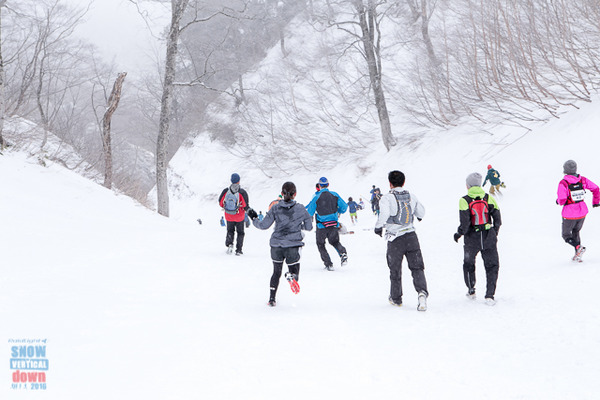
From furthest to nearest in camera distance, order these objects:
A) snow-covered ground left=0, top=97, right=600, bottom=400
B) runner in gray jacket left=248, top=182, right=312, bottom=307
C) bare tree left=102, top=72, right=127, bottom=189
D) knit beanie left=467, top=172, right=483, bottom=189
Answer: bare tree left=102, top=72, right=127, bottom=189 → runner in gray jacket left=248, top=182, right=312, bottom=307 → knit beanie left=467, top=172, right=483, bottom=189 → snow-covered ground left=0, top=97, right=600, bottom=400

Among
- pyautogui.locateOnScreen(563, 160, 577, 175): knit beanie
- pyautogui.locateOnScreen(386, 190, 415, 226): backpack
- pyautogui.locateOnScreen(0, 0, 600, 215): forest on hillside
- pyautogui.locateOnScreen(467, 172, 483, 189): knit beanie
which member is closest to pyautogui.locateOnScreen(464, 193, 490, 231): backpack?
pyautogui.locateOnScreen(467, 172, 483, 189): knit beanie

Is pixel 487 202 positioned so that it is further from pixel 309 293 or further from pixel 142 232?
pixel 142 232

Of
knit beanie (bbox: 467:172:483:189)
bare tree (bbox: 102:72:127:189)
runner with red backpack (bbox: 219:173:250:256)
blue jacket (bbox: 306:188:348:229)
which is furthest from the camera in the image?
bare tree (bbox: 102:72:127:189)

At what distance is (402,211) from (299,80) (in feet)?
123

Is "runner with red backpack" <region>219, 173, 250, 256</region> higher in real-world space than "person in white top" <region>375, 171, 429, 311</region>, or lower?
higher

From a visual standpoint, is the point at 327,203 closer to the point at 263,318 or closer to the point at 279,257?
the point at 279,257

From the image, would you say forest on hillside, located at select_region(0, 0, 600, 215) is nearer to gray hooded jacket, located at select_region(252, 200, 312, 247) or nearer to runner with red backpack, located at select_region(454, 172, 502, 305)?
gray hooded jacket, located at select_region(252, 200, 312, 247)

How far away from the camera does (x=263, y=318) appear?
528cm

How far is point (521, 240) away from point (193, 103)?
141 feet

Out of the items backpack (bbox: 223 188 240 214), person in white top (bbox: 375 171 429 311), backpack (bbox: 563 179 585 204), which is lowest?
person in white top (bbox: 375 171 429 311)

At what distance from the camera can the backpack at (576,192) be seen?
7.41 m

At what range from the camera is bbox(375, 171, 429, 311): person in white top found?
223 inches

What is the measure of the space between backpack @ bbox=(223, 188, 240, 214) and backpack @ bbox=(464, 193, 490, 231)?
5.33 m

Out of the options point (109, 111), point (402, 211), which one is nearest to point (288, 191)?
point (402, 211)
